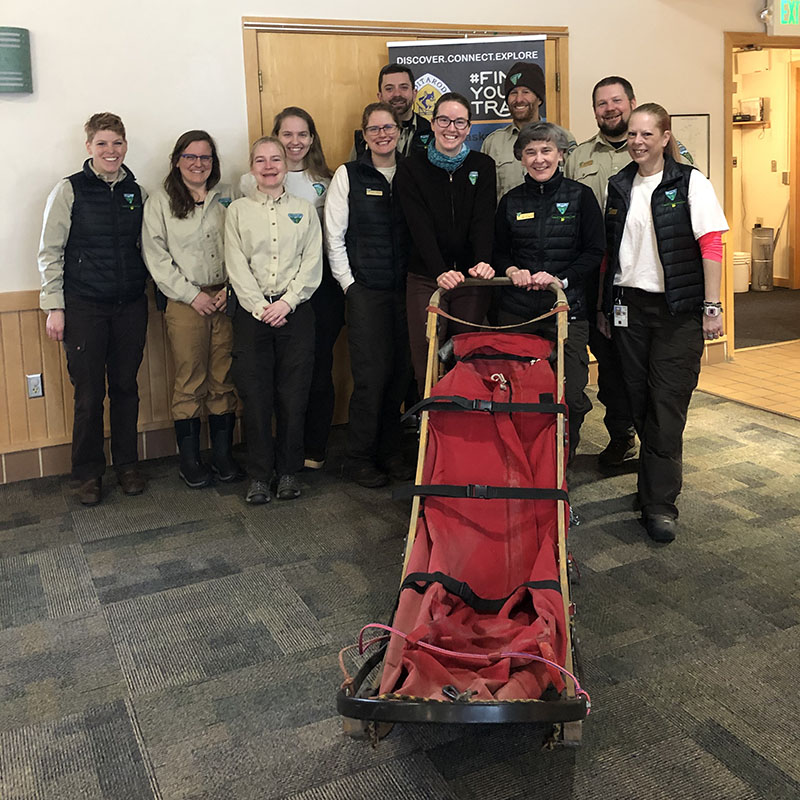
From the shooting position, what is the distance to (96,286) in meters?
4.01

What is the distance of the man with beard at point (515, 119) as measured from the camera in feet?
14.2

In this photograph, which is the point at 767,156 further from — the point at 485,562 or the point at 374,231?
the point at 485,562

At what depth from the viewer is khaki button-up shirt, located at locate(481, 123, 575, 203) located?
4.31 metres

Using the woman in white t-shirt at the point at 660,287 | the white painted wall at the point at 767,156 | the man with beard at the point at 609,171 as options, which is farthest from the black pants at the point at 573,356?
the white painted wall at the point at 767,156

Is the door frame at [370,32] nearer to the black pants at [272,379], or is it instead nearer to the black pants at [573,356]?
the black pants at [272,379]

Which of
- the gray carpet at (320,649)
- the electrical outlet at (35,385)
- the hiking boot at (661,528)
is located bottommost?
the gray carpet at (320,649)

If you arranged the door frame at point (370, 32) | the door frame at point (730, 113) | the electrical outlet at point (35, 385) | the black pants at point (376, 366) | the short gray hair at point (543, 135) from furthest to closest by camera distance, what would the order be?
the door frame at point (730, 113) < the door frame at point (370, 32) < the electrical outlet at point (35, 385) < the black pants at point (376, 366) < the short gray hair at point (543, 135)

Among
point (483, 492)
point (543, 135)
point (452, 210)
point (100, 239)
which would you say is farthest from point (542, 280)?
point (100, 239)

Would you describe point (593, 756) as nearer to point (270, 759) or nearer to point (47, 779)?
point (270, 759)

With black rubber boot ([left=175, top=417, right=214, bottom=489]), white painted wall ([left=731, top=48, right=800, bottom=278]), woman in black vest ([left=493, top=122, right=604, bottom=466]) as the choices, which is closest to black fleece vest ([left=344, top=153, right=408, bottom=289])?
woman in black vest ([left=493, top=122, right=604, bottom=466])

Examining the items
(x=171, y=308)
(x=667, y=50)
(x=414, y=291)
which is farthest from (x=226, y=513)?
(x=667, y=50)

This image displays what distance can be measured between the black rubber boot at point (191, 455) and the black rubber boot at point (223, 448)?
72mm

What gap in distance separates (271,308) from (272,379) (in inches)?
14.3

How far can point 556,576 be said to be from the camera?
2.44 meters
